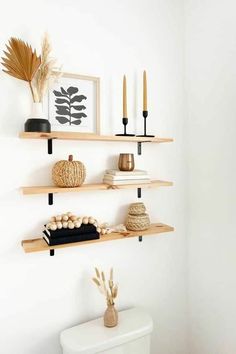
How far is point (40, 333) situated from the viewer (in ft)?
4.57

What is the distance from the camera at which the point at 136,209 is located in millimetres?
1530

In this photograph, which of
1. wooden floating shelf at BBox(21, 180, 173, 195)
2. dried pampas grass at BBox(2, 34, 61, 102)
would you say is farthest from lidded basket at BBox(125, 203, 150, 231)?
dried pampas grass at BBox(2, 34, 61, 102)

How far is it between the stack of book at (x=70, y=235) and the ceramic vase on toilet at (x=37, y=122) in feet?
1.58

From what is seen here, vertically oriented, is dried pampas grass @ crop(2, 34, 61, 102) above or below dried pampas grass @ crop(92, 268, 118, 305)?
above

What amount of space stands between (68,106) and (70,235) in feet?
2.19

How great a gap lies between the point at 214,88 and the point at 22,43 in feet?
3.51

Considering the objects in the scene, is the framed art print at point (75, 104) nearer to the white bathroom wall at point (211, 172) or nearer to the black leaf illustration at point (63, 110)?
the black leaf illustration at point (63, 110)

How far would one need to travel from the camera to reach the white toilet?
4.23 feet

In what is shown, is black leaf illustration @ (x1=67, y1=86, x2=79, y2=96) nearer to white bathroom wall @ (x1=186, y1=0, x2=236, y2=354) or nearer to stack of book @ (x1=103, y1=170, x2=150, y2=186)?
stack of book @ (x1=103, y1=170, x2=150, y2=186)

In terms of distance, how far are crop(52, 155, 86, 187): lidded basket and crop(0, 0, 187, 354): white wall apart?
10 centimetres

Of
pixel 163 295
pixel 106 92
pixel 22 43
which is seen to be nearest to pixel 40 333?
pixel 163 295

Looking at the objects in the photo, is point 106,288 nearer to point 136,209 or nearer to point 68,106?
point 136,209

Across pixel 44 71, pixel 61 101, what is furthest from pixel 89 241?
pixel 44 71

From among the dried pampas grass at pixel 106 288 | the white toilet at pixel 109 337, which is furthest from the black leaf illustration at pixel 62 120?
the white toilet at pixel 109 337
